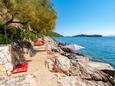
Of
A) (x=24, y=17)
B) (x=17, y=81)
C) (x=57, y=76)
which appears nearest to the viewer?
(x=17, y=81)

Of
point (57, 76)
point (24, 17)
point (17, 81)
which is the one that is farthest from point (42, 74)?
point (24, 17)

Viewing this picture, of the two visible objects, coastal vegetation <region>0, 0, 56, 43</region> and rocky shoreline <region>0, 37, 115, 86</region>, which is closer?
rocky shoreline <region>0, 37, 115, 86</region>

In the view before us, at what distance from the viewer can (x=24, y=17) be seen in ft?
72.9

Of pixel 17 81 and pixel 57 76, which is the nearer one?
pixel 17 81

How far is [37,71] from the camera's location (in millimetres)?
18375

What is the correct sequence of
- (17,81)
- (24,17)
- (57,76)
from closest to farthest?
(17,81), (57,76), (24,17)

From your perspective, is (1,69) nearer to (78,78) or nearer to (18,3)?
(78,78)

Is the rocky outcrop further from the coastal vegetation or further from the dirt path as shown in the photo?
the coastal vegetation

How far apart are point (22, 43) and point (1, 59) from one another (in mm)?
9611

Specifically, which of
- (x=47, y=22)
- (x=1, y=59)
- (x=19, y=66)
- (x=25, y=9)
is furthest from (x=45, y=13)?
(x=1, y=59)

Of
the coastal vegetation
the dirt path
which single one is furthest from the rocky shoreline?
the coastal vegetation

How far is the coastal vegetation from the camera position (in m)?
21.1

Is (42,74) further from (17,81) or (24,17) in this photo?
(24,17)

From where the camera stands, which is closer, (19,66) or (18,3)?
(19,66)
